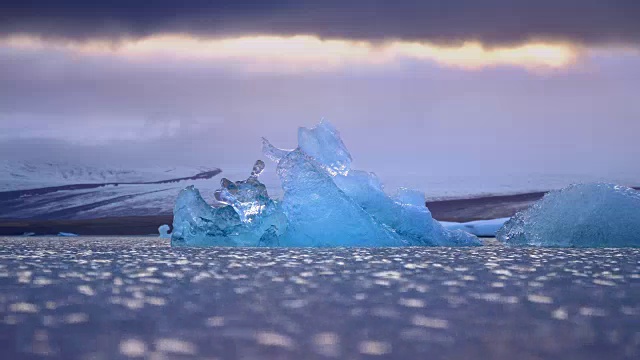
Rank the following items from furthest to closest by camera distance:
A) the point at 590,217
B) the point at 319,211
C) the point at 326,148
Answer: the point at 326,148
the point at 590,217
the point at 319,211

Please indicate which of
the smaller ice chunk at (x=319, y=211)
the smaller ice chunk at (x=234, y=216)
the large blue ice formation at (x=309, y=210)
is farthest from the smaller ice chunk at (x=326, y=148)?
the smaller ice chunk at (x=234, y=216)

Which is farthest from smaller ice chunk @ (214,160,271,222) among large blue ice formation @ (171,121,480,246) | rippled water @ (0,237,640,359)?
rippled water @ (0,237,640,359)

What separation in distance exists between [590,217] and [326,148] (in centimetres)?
448

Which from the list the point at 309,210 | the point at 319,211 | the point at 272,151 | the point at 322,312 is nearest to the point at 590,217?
Answer: the point at 319,211

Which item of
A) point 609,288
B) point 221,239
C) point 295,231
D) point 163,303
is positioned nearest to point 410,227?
point 295,231

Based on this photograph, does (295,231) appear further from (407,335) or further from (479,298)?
(407,335)

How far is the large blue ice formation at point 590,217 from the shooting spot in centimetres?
1348

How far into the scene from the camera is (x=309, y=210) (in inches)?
524

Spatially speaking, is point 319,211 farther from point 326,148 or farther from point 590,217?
point 590,217

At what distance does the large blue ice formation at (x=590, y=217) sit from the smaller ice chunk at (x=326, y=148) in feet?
11.5

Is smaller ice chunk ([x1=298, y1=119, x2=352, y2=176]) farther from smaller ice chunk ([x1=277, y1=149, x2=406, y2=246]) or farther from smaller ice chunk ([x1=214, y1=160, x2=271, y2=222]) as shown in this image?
smaller ice chunk ([x1=214, y1=160, x2=271, y2=222])

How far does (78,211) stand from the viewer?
186ft

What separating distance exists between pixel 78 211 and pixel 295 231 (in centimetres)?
4578

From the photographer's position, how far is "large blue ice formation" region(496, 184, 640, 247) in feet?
44.2
